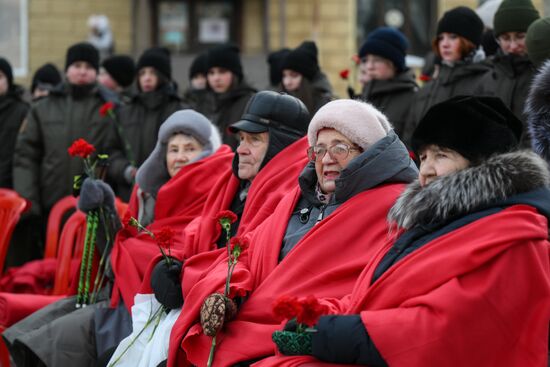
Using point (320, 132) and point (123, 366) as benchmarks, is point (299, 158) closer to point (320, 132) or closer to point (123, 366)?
point (320, 132)

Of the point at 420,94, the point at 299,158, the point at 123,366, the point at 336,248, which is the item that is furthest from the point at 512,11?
the point at 123,366

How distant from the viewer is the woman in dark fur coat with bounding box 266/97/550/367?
3316 mm

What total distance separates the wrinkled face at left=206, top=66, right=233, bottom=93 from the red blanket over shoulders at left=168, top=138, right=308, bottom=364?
273 cm

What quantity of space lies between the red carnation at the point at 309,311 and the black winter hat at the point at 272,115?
185 cm

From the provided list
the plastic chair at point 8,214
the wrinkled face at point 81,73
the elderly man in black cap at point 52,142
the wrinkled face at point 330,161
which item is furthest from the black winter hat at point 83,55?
the wrinkled face at point 330,161

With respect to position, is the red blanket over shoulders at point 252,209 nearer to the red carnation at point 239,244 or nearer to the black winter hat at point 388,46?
the red carnation at point 239,244

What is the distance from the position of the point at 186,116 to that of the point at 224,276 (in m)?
1.74

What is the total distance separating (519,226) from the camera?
3.33 m

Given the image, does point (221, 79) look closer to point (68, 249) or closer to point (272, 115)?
point (68, 249)

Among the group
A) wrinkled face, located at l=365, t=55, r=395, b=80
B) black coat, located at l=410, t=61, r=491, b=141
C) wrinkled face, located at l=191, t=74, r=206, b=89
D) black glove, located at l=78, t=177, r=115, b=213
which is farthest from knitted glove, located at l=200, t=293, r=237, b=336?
wrinkled face, located at l=191, t=74, r=206, b=89

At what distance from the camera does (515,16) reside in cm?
607

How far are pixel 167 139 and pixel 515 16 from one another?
205 cm

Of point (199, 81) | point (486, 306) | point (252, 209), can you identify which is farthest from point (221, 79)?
point (486, 306)

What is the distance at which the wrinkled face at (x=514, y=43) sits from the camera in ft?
20.0
